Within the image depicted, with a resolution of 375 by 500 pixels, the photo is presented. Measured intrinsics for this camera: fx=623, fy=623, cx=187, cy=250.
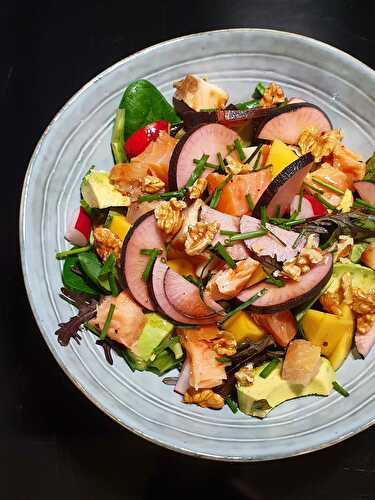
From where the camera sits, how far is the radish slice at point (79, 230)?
1.76 metres

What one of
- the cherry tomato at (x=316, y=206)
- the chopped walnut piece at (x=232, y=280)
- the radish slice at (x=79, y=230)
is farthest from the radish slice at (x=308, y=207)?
the radish slice at (x=79, y=230)

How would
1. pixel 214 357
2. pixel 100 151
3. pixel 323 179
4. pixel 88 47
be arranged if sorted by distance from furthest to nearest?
1. pixel 88 47
2. pixel 100 151
3. pixel 323 179
4. pixel 214 357

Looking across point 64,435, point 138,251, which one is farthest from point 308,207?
point 64,435

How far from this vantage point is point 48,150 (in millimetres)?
1733

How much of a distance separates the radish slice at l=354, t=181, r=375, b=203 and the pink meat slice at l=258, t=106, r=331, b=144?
0.66 feet

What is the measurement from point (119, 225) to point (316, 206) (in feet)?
1.77

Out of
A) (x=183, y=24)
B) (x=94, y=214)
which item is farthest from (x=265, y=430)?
(x=183, y=24)

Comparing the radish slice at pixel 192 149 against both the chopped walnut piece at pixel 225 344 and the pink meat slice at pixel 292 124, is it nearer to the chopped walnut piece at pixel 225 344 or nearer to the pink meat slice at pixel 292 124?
the pink meat slice at pixel 292 124

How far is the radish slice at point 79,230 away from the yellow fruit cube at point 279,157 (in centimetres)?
54

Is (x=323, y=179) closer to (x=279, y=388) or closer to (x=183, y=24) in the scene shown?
(x=279, y=388)

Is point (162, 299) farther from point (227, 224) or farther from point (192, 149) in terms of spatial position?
point (192, 149)

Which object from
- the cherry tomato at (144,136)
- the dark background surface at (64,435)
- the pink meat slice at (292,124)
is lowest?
the dark background surface at (64,435)

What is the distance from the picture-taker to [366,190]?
1.71 m

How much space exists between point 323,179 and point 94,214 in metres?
0.65
